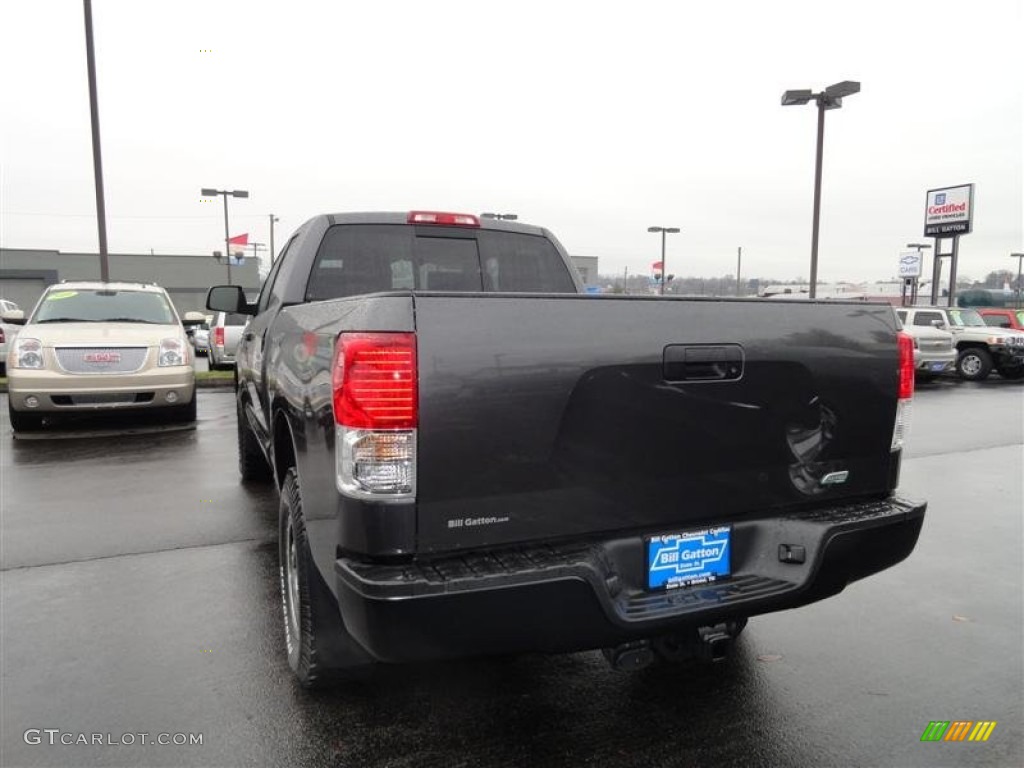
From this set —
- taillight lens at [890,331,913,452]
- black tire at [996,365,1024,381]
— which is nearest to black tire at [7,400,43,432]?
taillight lens at [890,331,913,452]

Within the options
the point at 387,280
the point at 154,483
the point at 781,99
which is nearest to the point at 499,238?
the point at 387,280

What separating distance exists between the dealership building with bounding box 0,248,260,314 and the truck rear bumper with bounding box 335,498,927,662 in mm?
61375

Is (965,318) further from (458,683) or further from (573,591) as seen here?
(573,591)

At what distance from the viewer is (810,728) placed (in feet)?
8.88

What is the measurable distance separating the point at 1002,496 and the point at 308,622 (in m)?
6.35

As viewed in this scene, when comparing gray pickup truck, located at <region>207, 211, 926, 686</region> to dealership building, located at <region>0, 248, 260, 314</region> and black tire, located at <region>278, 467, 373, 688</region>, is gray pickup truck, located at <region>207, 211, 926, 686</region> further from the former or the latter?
dealership building, located at <region>0, 248, 260, 314</region>

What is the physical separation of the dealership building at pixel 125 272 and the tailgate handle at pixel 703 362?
61.3 m

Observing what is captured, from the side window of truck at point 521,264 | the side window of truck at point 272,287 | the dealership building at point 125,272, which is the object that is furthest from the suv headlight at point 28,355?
the dealership building at point 125,272

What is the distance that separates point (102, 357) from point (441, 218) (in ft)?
17.6

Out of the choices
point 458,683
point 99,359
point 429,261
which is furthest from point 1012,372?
point 99,359

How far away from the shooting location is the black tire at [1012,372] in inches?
716

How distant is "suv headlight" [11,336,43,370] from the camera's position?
7559 mm

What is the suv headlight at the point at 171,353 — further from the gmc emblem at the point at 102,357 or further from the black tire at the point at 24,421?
the black tire at the point at 24,421

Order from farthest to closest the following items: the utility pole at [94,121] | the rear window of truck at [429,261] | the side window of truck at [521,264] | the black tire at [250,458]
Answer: the utility pole at [94,121] < the black tire at [250,458] < the side window of truck at [521,264] < the rear window of truck at [429,261]
